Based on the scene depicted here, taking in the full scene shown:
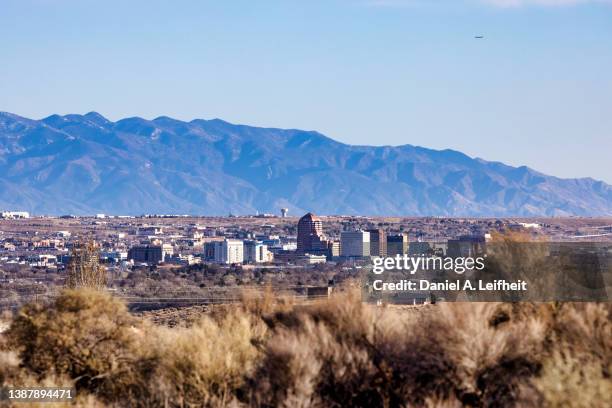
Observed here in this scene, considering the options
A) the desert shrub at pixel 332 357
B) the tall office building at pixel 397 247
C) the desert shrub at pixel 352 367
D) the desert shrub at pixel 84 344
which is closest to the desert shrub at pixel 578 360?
the desert shrub at pixel 332 357

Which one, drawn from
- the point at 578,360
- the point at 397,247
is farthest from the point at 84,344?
the point at 397,247

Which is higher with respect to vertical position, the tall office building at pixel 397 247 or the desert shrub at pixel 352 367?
the tall office building at pixel 397 247

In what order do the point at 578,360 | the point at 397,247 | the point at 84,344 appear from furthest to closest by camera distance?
the point at 397,247 → the point at 84,344 → the point at 578,360

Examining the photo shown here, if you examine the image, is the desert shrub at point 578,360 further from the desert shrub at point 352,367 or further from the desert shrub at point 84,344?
the desert shrub at point 84,344

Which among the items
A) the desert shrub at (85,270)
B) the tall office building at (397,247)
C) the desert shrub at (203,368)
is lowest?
the desert shrub at (203,368)

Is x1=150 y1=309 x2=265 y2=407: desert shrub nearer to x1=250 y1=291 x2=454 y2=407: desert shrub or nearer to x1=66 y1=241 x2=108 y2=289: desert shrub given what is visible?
x1=250 y1=291 x2=454 y2=407: desert shrub

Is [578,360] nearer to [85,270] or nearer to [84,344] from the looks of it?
[84,344]

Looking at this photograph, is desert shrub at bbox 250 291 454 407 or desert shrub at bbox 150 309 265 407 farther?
Answer: desert shrub at bbox 150 309 265 407

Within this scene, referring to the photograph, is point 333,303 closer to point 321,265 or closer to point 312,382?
point 312,382

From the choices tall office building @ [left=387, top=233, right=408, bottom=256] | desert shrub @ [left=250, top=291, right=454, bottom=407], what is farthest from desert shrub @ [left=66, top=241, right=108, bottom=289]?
desert shrub @ [left=250, top=291, right=454, bottom=407]

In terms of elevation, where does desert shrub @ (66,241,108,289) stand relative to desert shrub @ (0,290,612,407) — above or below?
above

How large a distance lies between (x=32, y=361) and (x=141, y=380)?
3.26 m

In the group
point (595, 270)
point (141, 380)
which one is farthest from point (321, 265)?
point (141, 380)

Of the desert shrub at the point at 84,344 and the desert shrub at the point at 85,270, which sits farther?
the desert shrub at the point at 85,270
